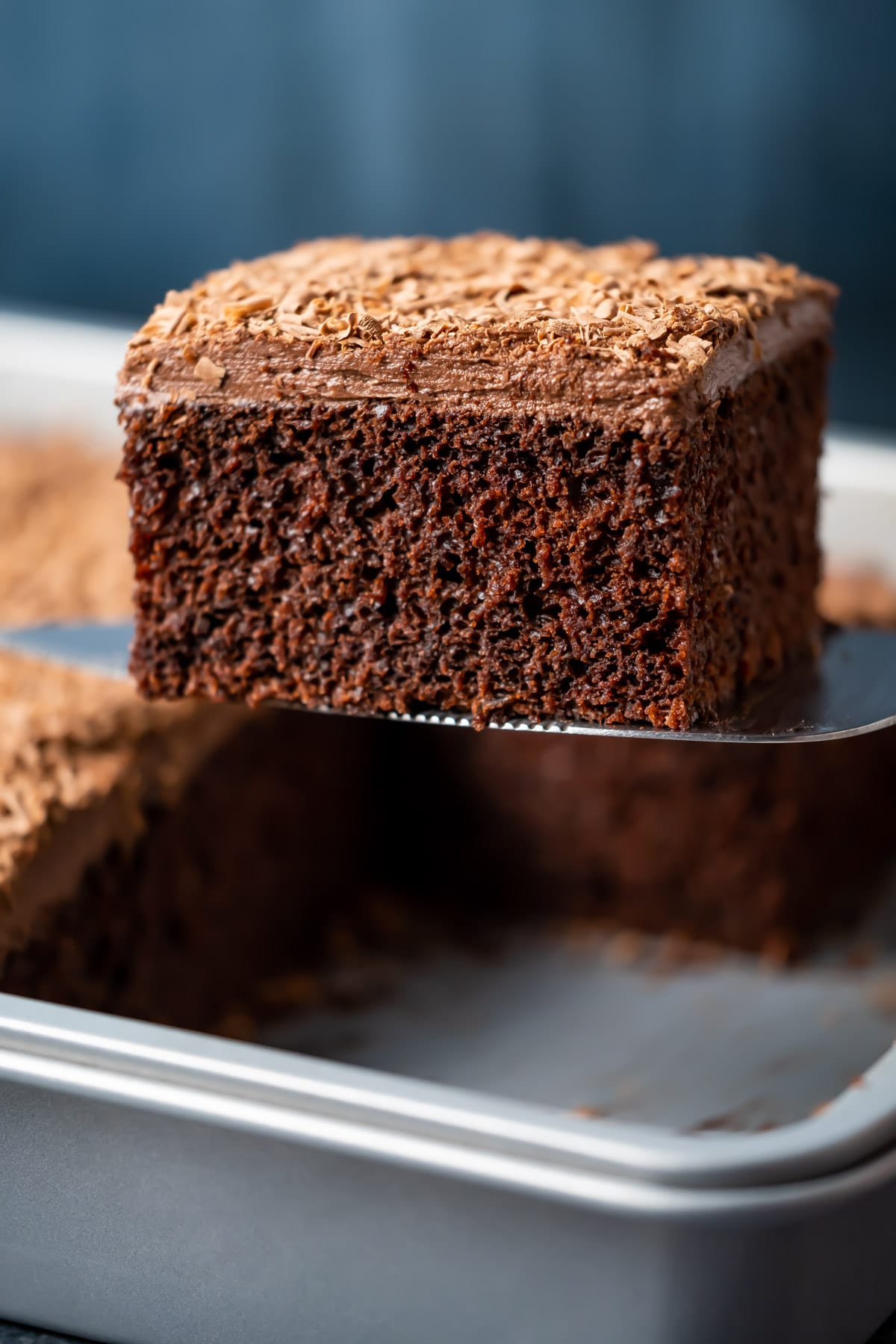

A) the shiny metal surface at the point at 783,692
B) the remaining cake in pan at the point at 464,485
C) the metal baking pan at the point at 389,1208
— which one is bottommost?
the metal baking pan at the point at 389,1208

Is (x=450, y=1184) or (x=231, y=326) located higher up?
(x=231, y=326)

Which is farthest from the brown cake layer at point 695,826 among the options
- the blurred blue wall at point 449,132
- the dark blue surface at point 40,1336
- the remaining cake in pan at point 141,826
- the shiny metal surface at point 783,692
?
the blurred blue wall at point 449,132

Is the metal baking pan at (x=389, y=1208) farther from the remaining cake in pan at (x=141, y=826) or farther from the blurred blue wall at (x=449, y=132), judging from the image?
the blurred blue wall at (x=449, y=132)

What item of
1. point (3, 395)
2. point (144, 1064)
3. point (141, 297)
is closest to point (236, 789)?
point (144, 1064)

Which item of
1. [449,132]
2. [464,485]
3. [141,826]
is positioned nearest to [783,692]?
[464,485]

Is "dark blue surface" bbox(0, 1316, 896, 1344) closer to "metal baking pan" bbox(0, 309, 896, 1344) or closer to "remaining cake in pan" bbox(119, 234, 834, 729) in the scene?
"metal baking pan" bbox(0, 309, 896, 1344)

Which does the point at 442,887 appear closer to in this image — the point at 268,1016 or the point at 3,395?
the point at 268,1016
